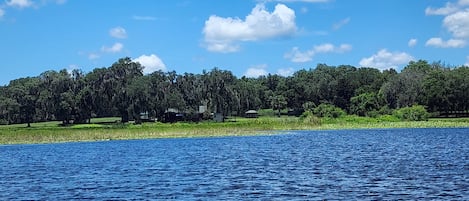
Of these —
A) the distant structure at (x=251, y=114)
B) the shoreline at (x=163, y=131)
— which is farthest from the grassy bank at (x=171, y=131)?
the distant structure at (x=251, y=114)

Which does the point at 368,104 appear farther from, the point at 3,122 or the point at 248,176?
the point at 248,176

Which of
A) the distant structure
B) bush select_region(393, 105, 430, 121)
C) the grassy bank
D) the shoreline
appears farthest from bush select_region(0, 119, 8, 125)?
bush select_region(393, 105, 430, 121)

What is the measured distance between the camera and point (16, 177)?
38.1m

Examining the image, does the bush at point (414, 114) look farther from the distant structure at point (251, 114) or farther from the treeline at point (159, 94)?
the distant structure at point (251, 114)

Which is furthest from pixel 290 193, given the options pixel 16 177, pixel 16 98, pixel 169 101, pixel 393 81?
pixel 16 98

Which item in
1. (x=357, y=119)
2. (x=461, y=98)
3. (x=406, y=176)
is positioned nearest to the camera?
(x=406, y=176)

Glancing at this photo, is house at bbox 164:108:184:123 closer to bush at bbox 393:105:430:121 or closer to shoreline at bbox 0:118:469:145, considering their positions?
shoreline at bbox 0:118:469:145

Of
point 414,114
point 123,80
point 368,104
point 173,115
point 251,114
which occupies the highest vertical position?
point 123,80

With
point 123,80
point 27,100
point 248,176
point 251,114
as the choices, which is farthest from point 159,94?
point 248,176

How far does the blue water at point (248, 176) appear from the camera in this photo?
28.2 m

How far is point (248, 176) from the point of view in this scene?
3503 cm

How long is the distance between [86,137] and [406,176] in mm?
59017

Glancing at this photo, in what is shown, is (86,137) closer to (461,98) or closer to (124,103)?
(124,103)

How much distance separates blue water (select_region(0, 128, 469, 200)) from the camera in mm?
28188
